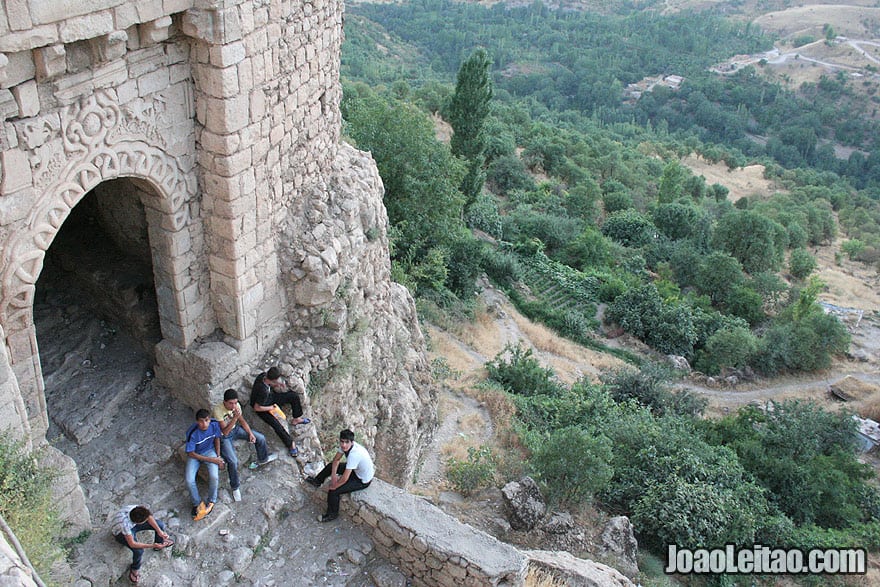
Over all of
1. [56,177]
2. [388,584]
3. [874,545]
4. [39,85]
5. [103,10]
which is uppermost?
[103,10]

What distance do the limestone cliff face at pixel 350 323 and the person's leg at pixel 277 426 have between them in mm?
550

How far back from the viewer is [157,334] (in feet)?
27.2

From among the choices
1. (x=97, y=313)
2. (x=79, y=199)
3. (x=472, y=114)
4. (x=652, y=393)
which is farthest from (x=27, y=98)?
(x=472, y=114)

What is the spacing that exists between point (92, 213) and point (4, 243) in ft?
11.7

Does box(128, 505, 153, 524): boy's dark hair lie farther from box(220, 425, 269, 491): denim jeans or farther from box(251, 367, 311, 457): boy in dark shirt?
box(251, 367, 311, 457): boy in dark shirt

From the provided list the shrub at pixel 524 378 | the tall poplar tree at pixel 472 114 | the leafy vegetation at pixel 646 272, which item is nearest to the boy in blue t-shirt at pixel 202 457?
the leafy vegetation at pixel 646 272

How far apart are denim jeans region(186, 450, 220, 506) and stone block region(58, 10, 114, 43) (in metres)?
3.80

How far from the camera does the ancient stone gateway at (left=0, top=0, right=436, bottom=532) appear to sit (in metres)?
5.55

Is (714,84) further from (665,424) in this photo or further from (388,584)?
(388,584)

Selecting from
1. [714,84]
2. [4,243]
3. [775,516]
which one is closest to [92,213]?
[4,243]

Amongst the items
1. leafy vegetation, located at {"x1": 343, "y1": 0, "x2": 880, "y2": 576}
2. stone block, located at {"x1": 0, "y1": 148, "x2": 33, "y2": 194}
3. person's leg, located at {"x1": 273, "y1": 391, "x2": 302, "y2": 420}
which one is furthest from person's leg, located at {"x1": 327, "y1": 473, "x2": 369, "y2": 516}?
leafy vegetation, located at {"x1": 343, "y1": 0, "x2": 880, "y2": 576}

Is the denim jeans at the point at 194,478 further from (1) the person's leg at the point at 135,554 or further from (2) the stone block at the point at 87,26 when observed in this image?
(2) the stone block at the point at 87,26

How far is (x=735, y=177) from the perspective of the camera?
53156 mm

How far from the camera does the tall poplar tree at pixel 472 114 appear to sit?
80.8 ft
